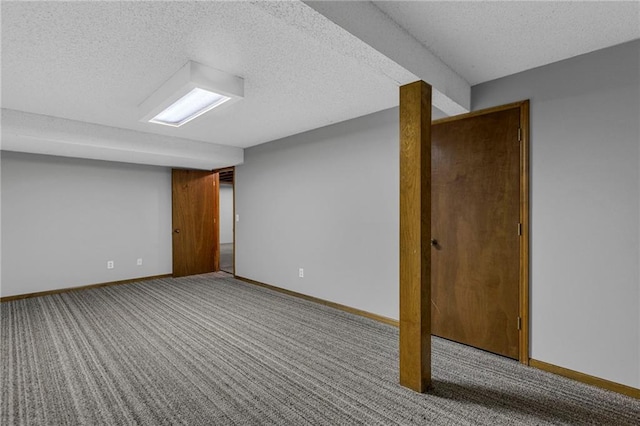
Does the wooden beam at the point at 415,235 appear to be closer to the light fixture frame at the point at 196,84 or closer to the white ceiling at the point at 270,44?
the white ceiling at the point at 270,44

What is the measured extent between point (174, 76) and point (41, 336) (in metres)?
2.84

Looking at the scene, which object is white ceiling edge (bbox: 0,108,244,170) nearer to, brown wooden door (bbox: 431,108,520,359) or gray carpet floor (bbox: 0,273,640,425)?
gray carpet floor (bbox: 0,273,640,425)

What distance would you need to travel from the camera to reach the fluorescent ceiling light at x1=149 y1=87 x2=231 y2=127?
2.59 metres

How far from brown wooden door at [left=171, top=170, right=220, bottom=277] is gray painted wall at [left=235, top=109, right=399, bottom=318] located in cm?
131

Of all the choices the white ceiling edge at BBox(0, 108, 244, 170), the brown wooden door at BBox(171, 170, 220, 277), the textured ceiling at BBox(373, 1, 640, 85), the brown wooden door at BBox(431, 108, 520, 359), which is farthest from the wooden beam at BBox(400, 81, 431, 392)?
the brown wooden door at BBox(171, 170, 220, 277)

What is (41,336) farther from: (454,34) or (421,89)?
(454,34)

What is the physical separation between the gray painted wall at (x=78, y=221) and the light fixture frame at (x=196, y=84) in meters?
3.11

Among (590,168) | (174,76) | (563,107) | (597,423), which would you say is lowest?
(597,423)

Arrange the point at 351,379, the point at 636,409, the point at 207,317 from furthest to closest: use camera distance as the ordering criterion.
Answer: the point at 207,317
the point at 351,379
the point at 636,409

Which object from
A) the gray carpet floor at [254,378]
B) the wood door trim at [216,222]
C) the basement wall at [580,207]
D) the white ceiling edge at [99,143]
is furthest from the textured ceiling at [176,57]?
the wood door trim at [216,222]

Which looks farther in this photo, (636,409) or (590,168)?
(590,168)

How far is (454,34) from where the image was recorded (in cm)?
201

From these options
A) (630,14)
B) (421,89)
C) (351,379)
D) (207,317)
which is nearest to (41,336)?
(207,317)

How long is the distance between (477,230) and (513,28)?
1.55 m
